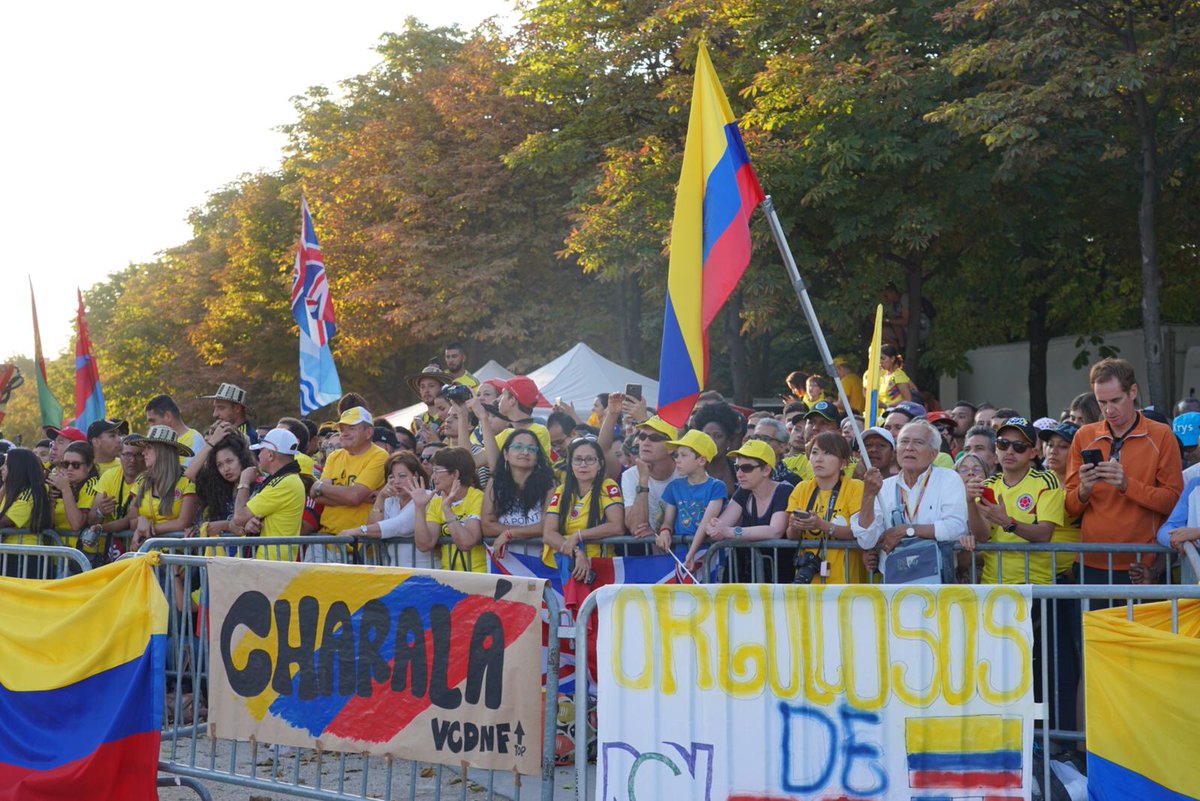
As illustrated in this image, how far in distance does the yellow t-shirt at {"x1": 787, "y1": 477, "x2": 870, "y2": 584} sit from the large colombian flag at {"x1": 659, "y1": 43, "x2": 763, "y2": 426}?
113 centimetres

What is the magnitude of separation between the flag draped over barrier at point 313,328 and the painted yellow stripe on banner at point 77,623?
6.88 meters

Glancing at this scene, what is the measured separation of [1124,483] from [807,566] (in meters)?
1.71

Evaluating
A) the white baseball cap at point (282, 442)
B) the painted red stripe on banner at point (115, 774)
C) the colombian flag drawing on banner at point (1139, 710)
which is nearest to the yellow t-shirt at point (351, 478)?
the white baseball cap at point (282, 442)

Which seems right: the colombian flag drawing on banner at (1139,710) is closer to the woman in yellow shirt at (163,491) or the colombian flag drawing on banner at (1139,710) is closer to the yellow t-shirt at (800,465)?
the yellow t-shirt at (800,465)

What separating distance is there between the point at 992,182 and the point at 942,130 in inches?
55.3

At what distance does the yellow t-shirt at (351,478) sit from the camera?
9656mm

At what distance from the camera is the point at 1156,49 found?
704 inches

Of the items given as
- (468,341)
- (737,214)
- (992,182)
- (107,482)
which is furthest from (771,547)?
(468,341)

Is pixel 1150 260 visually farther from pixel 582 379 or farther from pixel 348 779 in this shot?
pixel 348 779

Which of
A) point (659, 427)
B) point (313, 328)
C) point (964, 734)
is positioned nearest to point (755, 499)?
point (659, 427)

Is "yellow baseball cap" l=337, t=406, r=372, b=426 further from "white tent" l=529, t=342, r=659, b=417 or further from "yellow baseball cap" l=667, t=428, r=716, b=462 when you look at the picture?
"white tent" l=529, t=342, r=659, b=417

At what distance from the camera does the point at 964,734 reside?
4.83m

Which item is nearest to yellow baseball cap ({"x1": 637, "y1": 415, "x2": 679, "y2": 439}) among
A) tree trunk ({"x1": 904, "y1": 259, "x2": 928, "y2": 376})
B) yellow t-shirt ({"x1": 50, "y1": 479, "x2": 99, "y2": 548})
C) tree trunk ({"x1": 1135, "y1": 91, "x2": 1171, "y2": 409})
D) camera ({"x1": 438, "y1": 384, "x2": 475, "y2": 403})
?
camera ({"x1": 438, "y1": 384, "x2": 475, "y2": 403})

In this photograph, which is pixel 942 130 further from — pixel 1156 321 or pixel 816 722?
pixel 816 722
